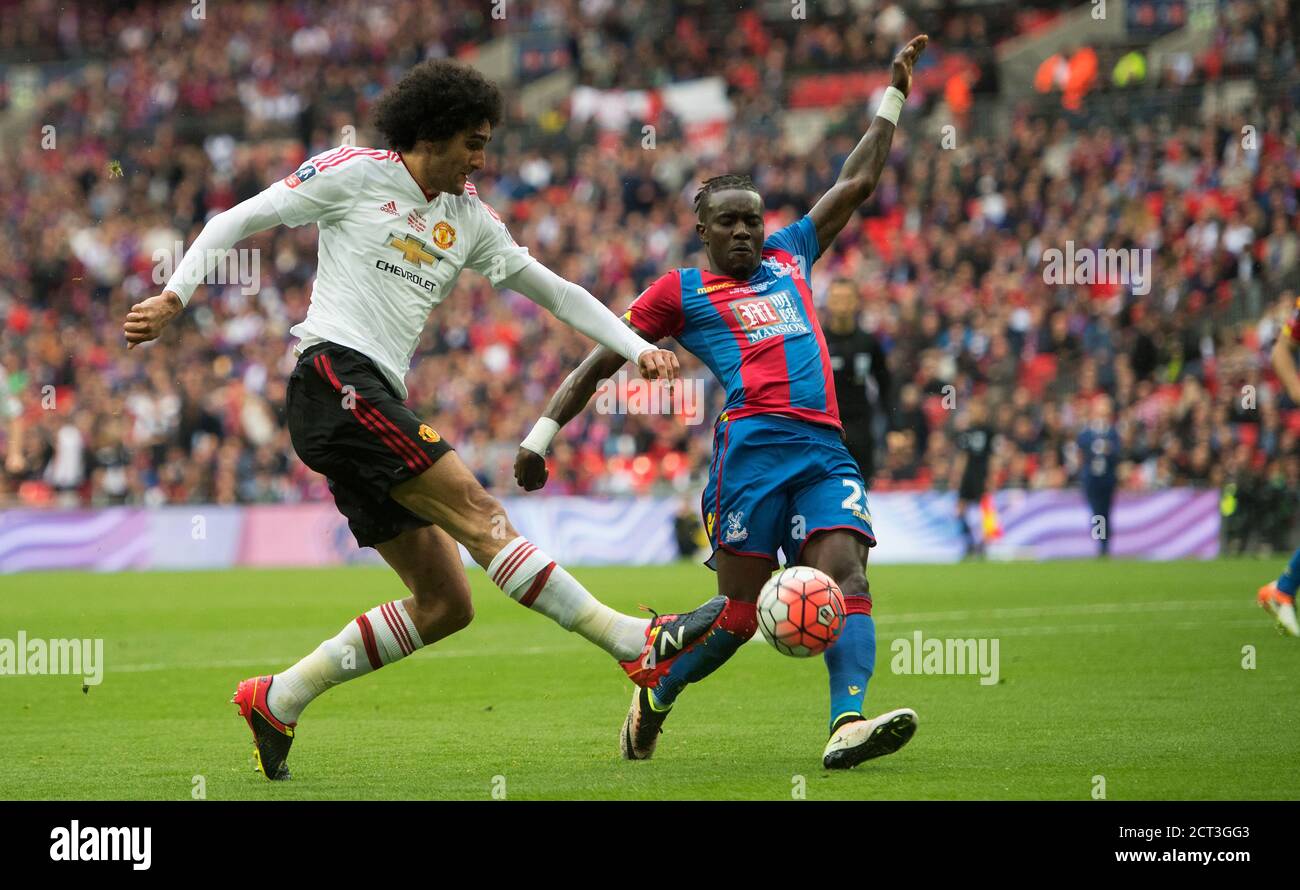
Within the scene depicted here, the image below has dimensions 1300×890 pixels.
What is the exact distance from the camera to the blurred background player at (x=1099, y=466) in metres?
21.4

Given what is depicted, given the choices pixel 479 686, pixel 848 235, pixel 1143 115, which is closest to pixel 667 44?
pixel 848 235

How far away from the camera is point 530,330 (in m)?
27.0

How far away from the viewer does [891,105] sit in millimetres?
8258

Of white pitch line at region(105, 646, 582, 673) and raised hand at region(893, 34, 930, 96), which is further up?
raised hand at region(893, 34, 930, 96)

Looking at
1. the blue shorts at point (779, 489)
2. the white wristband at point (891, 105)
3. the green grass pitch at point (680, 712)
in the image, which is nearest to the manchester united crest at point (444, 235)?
the blue shorts at point (779, 489)

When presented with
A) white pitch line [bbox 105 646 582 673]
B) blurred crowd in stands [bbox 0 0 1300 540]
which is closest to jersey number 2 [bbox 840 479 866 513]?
white pitch line [bbox 105 646 582 673]

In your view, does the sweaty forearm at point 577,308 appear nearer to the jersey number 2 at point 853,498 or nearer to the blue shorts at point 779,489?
the blue shorts at point 779,489

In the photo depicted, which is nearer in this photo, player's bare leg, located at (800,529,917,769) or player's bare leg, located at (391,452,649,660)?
player's bare leg, located at (391,452,649,660)

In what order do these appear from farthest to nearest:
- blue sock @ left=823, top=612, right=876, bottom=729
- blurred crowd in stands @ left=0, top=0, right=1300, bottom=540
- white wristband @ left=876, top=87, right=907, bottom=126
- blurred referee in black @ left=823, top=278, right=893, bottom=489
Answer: blurred crowd in stands @ left=0, top=0, right=1300, bottom=540 → blurred referee in black @ left=823, top=278, right=893, bottom=489 → white wristband @ left=876, top=87, right=907, bottom=126 → blue sock @ left=823, top=612, right=876, bottom=729

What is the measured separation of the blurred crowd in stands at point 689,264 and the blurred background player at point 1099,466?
1.03 metres

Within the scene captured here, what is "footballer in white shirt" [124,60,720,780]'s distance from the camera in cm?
653
